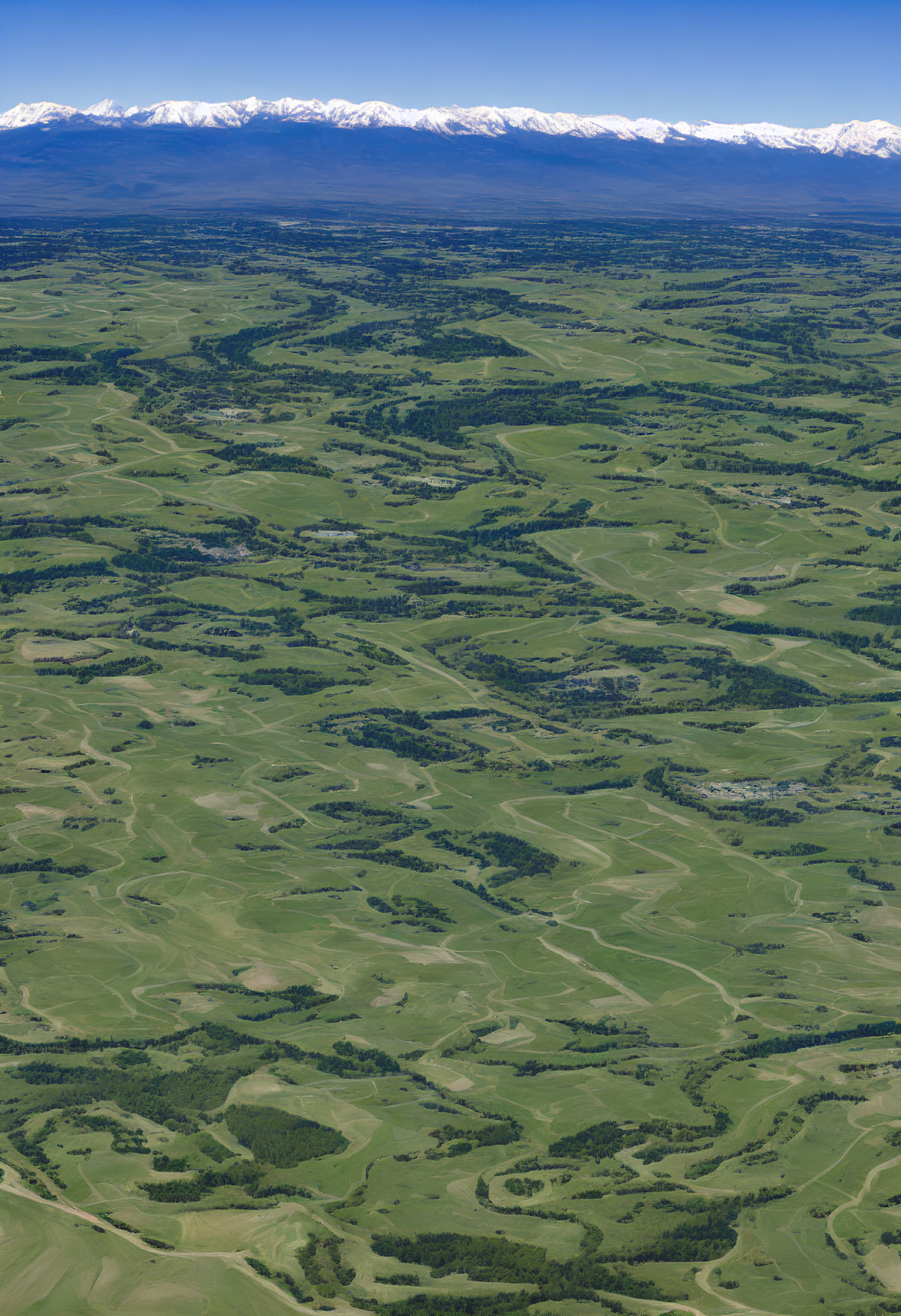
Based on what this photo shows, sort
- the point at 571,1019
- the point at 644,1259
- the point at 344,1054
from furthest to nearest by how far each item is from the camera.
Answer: the point at 571,1019 < the point at 344,1054 < the point at 644,1259

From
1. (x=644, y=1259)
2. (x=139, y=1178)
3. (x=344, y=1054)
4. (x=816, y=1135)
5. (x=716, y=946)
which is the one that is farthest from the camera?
(x=716, y=946)

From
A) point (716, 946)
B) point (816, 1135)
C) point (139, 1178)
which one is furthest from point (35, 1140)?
point (716, 946)

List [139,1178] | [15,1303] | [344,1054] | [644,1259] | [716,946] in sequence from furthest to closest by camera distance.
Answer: [716,946] → [344,1054] → [139,1178] → [644,1259] → [15,1303]

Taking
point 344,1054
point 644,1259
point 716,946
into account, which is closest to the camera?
point 644,1259

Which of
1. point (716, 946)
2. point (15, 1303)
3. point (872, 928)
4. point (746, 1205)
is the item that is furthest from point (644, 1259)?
point (872, 928)

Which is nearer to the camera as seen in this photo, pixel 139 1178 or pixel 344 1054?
pixel 139 1178

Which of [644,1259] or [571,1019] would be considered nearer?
[644,1259]

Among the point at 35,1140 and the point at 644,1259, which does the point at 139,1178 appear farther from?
the point at 644,1259

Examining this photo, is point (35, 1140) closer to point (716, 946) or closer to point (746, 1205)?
point (746, 1205)
